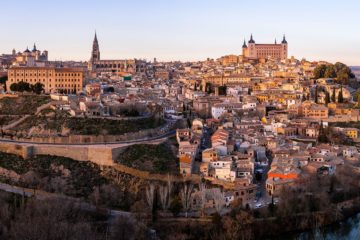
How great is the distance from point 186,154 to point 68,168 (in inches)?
161

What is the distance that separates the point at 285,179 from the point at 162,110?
948 cm

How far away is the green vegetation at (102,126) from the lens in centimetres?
2117

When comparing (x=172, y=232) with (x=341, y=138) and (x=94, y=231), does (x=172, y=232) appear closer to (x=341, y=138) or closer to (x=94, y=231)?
(x=94, y=231)

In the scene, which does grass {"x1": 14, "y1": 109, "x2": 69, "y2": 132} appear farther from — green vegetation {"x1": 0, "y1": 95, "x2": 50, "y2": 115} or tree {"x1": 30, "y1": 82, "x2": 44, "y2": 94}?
tree {"x1": 30, "y1": 82, "x2": 44, "y2": 94}

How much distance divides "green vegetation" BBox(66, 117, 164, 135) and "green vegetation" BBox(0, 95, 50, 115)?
3.10m

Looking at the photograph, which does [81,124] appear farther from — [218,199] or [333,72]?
[333,72]

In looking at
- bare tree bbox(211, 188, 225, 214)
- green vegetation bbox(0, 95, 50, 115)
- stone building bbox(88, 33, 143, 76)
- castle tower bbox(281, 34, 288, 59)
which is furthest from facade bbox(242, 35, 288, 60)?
bare tree bbox(211, 188, 225, 214)

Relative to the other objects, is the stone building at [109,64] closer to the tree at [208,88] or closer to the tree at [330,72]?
the tree at [208,88]

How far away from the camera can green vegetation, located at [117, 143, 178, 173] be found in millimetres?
18672

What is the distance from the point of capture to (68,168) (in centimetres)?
1889

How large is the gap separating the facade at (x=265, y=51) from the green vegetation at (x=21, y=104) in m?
30.9

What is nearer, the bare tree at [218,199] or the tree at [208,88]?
the bare tree at [218,199]

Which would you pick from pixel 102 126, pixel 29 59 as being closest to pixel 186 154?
pixel 102 126

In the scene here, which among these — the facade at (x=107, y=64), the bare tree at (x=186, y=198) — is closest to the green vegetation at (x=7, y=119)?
the bare tree at (x=186, y=198)
